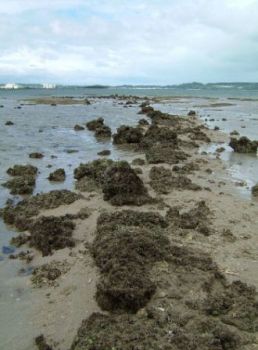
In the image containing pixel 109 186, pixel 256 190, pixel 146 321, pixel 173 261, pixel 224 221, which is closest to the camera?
pixel 146 321

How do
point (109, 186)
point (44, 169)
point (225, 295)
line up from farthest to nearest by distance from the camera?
point (44, 169) → point (109, 186) → point (225, 295)

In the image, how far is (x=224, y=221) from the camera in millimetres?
10828

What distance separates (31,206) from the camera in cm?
1190

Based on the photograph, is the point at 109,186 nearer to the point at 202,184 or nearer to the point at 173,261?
the point at 202,184

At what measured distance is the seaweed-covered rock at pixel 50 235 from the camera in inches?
364

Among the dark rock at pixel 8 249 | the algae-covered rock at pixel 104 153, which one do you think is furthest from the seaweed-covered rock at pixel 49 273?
the algae-covered rock at pixel 104 153

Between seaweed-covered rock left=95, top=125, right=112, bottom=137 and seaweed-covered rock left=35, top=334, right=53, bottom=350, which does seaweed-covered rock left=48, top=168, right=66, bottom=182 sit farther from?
seaweed-covered rock left=95, top=125, right=112, bottom=137

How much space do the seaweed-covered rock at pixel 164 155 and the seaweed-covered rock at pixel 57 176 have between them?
402cm

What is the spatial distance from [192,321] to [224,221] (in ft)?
15.7

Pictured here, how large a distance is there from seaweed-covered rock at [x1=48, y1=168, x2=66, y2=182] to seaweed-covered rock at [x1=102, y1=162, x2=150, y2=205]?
10.1 ft

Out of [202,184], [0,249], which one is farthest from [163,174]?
[0,249]

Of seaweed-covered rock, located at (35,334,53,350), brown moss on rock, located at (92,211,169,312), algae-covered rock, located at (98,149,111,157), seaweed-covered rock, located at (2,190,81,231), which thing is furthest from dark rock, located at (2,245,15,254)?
algae-covered rock, located at (98,149,111,157)

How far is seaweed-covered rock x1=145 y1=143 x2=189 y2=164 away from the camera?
1814 centimetres

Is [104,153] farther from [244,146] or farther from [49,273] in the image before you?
[49,273]
